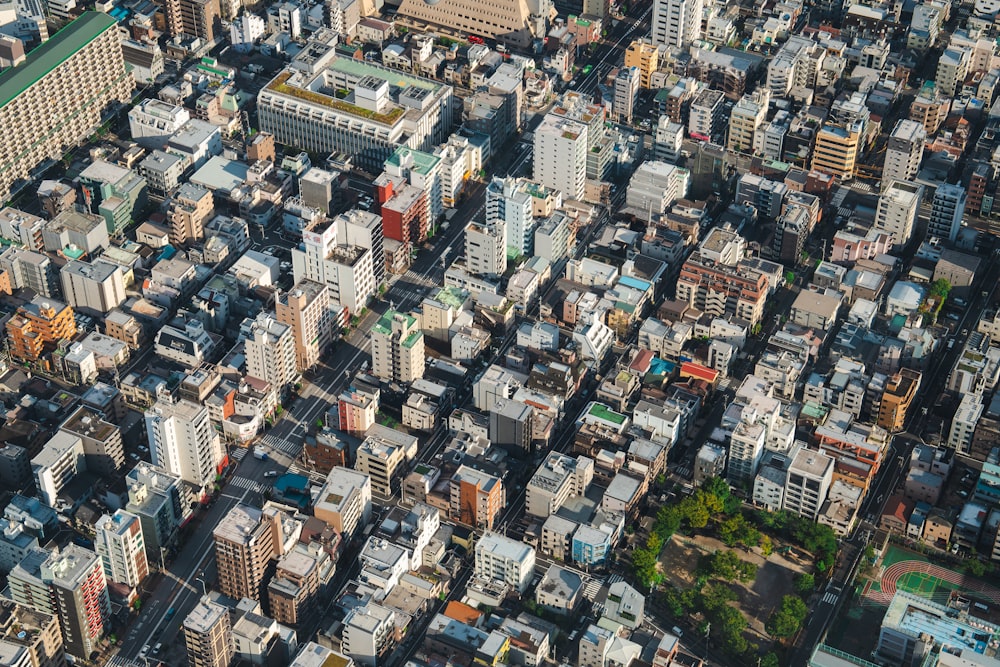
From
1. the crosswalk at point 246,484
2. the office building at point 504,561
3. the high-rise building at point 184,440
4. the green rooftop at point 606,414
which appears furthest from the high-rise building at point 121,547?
the green rooftop at point 606,414

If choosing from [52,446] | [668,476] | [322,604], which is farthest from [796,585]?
[52,446]

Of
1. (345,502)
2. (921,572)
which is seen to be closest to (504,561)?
(345,502)

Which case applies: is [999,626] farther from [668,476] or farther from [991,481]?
[668,476]

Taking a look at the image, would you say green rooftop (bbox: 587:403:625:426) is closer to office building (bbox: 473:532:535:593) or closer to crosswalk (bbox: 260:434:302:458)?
office building (bbox: 473:532:535:593)

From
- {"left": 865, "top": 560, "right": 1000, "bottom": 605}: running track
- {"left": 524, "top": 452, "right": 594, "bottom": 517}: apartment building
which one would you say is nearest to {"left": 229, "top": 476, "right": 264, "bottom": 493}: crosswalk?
{"left": 524, "top": 452, "right": 594, "bottom": 517}: apartment building

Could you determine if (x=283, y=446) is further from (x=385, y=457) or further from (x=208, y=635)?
(x=208, y=635)

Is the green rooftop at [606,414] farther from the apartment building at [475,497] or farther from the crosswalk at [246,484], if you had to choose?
the crosswalk at [246,484]
